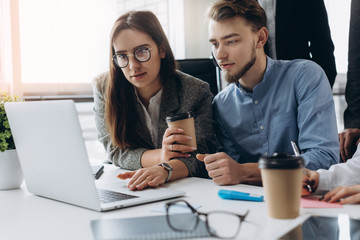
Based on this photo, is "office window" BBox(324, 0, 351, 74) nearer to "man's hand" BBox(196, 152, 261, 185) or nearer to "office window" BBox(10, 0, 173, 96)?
"office window" BBox(10, 0, 173, 96)

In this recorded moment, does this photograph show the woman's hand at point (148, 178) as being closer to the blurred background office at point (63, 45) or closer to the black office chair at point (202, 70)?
the black office chair at point (202, 70)

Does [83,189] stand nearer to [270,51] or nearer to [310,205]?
[310,205]

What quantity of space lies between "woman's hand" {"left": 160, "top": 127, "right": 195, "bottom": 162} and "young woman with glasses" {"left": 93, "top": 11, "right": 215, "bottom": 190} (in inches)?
3.6

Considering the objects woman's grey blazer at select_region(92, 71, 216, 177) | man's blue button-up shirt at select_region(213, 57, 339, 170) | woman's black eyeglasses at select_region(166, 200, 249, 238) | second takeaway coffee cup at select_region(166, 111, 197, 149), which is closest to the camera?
woman's black eyeglasses at select_region(166, 200, 249, 238)

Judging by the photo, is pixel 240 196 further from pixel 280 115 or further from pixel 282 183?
pixel 280 115

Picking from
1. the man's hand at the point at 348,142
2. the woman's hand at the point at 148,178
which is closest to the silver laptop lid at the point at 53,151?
the woman's hand at the point at 148,178

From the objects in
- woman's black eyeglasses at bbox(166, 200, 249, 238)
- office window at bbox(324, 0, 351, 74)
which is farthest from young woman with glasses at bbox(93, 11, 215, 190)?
office window at bbox(324, 0, 351, 74)

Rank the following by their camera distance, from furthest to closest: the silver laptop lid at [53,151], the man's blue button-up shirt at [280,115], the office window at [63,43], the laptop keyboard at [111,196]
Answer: the office window at [63,43], the man's blue button-up shirt at [280,115], the laptop keyboard at [111,196], the silver laptop lid at [53,151]

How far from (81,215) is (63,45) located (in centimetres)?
209

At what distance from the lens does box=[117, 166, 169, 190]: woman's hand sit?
1.13 metres

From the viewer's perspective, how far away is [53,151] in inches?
38.4

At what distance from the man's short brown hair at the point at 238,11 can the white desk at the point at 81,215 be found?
77 cm

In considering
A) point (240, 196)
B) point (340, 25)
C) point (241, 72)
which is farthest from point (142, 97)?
point (340, 25)

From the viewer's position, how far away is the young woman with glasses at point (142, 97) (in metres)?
1.61
